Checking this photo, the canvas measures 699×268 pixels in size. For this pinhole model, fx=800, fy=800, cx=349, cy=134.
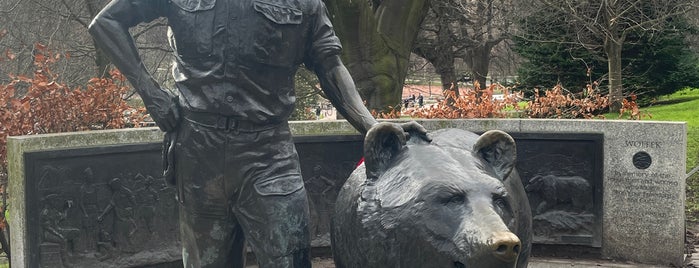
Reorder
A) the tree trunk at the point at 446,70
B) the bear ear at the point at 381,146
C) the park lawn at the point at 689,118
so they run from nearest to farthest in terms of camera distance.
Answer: the bear ear at the point at 381,146, the park lawn at the point at 689,118, the tree trunk at the point at 446,70

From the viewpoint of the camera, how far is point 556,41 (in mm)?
17375

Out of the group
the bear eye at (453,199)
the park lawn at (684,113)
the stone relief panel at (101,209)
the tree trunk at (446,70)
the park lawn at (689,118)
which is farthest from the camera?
the tree trunk at (446,70)

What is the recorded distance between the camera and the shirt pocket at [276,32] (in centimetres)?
371

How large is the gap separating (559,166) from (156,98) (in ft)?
17.4

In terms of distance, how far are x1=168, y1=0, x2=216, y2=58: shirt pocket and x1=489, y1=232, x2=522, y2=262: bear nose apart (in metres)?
1.78

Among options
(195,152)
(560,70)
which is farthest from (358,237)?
(560,70)

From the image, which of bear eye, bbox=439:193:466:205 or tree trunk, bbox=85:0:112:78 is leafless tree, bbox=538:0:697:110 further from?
bear eye, bbox=439:193:466:205

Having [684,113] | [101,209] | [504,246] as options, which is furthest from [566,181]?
[684,113]

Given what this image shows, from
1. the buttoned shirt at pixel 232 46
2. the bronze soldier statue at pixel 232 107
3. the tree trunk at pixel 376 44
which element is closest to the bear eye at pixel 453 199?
the bronze soldier statue at pixel 232 107

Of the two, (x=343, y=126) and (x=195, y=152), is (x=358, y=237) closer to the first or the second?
(x=195, y=152)

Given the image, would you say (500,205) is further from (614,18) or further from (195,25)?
(614,18)

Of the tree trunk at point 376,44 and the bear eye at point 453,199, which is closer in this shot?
the bear eye at point 453,199

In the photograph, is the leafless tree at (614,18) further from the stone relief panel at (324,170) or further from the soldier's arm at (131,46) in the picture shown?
the soldier's arm at (131,46)

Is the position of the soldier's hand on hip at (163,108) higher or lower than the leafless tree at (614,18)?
lower
